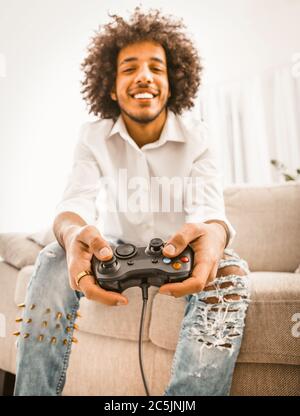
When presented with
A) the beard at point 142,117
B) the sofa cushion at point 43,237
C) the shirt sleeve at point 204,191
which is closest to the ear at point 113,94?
the beard at point 142,117

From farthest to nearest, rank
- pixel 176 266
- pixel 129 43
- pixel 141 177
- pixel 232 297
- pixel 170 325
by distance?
pixel 129 43, pixel 141 177, pixel 170 325, pixel 232 297, pixel 176 266

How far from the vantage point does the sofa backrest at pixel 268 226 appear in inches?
42.3

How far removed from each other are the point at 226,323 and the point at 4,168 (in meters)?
0.66

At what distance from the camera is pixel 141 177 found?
0.77 metres

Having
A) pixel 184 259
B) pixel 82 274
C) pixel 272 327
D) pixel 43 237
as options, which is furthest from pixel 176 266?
pixel 43 237

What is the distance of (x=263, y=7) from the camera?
3.24 ft

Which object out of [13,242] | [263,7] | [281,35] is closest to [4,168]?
[13,242]

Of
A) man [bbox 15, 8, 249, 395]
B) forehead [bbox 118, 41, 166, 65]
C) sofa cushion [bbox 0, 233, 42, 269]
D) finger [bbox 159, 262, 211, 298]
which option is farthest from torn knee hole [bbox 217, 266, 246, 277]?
sofa cushion [bbox 0, 233, 42, 269]

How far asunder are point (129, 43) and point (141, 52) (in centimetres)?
7

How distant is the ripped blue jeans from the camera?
0.51 metres

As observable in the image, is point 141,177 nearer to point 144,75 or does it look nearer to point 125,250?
point 144,75

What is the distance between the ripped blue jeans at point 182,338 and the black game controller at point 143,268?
130mm

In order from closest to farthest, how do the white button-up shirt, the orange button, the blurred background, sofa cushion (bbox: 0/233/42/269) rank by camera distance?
the orange button
the white button-up shirt
the blurred background
sofa cushion (bbox: 0/233/42/269)

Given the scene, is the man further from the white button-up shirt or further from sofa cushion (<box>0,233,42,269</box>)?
sofa cushion (<box>0,233,42,269</box>)
